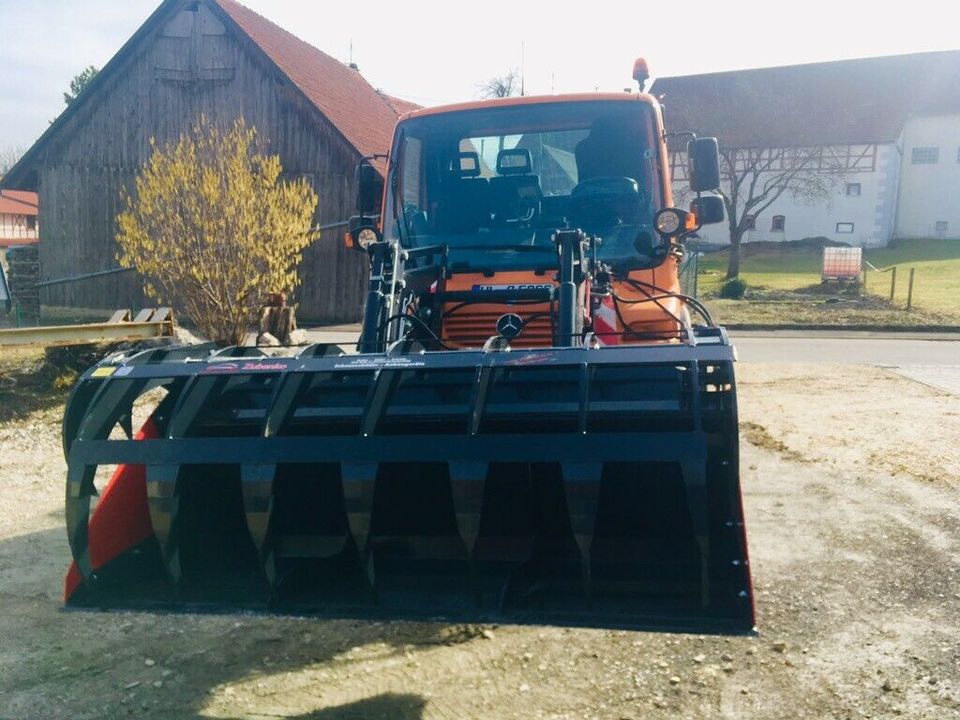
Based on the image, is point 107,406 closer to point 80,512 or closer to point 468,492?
point 80,512

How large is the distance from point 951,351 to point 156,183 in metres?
14.5

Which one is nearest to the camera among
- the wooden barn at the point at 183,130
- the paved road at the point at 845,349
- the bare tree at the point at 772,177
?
the paved road at the point at 845,349

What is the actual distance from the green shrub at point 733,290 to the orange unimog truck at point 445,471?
24.5m

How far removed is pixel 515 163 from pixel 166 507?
3034mm

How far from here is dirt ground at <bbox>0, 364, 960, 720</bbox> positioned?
3.71 metres

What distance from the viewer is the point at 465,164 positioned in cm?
559

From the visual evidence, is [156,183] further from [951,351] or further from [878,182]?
[878,182]

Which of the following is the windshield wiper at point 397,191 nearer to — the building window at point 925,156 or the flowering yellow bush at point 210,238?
the flowering yellow bush at point 210,238

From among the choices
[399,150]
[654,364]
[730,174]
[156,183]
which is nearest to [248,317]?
[156,183]

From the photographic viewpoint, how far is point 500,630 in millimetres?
4500

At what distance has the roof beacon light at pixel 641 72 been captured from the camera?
662 centimetres

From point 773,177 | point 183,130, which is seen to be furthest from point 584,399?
point 773,177

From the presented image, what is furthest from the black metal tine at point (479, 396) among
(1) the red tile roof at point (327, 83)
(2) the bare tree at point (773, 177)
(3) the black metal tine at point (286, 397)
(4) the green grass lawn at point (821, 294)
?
(2) the bare tree at point (773, 177)

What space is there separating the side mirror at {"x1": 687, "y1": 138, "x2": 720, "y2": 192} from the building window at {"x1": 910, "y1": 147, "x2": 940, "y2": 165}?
4995 cm
